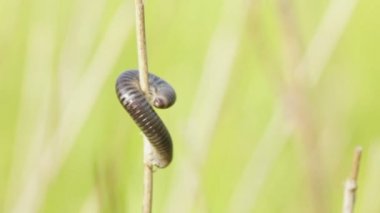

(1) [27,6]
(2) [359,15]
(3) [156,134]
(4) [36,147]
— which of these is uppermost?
(2) [359,15]

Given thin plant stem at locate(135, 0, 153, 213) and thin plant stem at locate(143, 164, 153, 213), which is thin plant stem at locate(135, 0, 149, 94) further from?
thin plant stem at locate(143, 164, 153, 213)

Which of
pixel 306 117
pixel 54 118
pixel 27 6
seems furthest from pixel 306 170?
pixel 27 6

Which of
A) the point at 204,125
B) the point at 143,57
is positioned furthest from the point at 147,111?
the point at 204,125

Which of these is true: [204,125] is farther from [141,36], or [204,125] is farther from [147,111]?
[141,36]

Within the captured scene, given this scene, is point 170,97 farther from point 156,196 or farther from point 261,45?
point 156,196

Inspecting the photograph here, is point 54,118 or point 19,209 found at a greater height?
point 54,118

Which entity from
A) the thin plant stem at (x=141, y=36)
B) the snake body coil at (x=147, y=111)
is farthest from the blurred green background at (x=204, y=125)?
the thin plant stem at (x=141, y=36)
